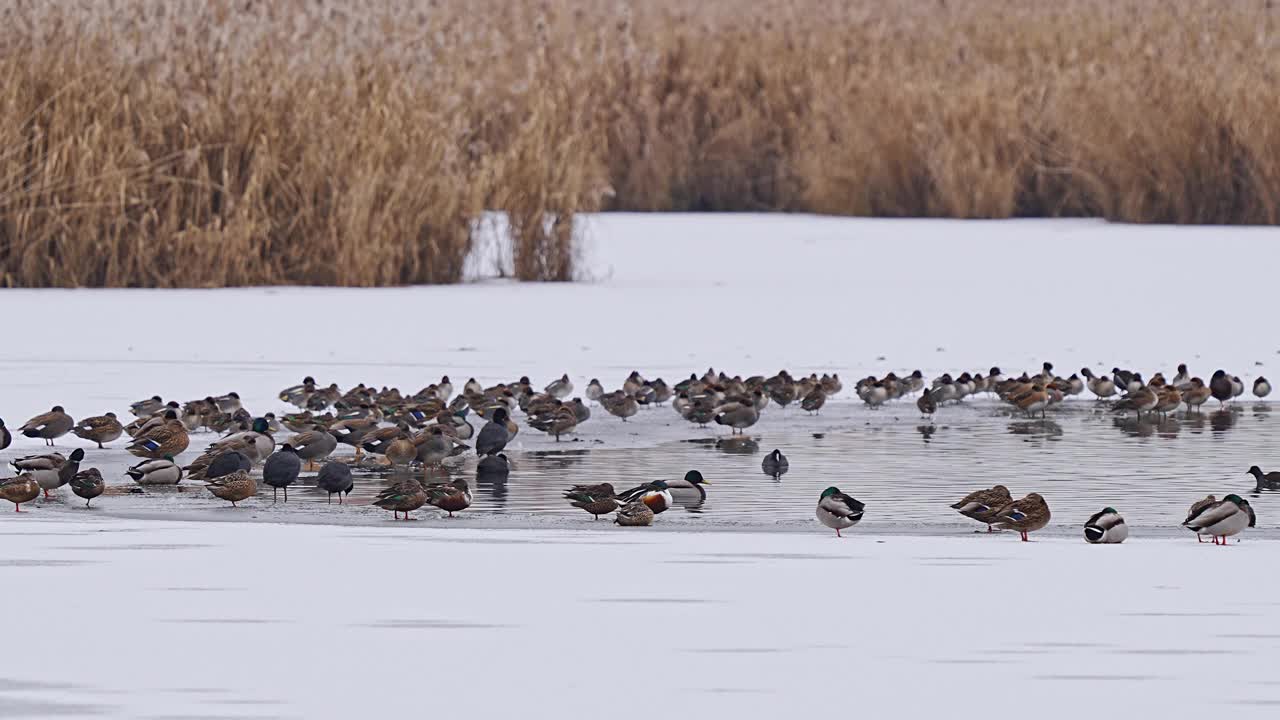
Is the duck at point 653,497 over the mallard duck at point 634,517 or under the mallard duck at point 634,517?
over

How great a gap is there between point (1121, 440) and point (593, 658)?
5.24 m

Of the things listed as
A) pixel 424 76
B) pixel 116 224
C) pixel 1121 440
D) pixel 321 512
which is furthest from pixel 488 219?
pixel 321 512

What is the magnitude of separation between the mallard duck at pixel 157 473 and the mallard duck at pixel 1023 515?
9.47 feet

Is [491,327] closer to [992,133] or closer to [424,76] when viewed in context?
[424,76]

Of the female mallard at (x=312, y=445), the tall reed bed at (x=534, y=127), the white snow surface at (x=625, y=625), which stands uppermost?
the tall reed bed at (x=534, y=127)

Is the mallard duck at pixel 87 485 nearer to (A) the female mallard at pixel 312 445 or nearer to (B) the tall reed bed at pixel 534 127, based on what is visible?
(A) the female mallard at pixel 312 445

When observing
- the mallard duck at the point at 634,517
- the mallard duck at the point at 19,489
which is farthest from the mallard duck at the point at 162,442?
the mallard duck at the point at 634,517

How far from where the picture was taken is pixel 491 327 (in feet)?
44.6

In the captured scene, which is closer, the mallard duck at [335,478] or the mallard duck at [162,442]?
the mallard duck at [335,478]

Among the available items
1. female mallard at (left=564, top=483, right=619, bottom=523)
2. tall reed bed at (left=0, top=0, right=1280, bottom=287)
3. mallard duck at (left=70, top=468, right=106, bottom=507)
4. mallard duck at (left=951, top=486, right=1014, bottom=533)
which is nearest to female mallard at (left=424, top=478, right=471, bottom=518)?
female mallard at (left=564, top=483, right=619, bottom=523)

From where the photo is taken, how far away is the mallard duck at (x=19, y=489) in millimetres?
7109

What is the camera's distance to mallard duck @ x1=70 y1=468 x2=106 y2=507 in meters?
7.29

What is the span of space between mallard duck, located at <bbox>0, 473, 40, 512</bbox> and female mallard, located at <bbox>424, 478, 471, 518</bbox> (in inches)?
49.6

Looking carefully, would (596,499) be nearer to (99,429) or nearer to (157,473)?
(157,473)
